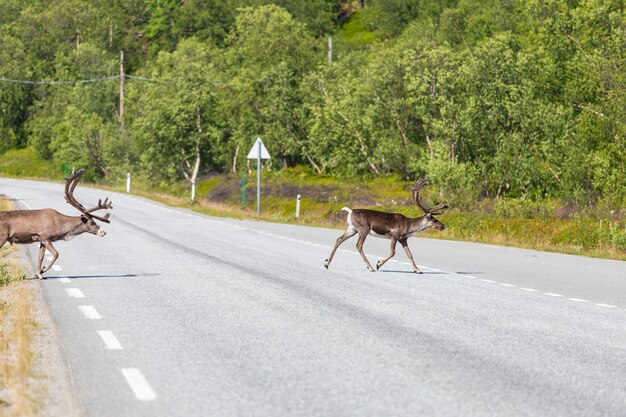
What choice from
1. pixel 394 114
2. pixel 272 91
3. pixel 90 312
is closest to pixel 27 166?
pixel 272 91

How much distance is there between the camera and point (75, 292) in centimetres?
1369

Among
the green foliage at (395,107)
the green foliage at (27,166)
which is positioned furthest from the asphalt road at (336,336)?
the green foliage at (27,166)

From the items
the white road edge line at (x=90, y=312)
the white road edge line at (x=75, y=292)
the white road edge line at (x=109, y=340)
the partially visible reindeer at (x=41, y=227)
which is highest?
the partially visible reindeer at (x=41, y=227)

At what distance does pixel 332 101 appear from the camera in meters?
57.1

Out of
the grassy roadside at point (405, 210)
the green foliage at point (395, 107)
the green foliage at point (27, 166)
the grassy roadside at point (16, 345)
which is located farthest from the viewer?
the green foliage at point (27, 166)

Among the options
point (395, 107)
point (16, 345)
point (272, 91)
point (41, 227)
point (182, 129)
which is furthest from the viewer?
point (182, 129)

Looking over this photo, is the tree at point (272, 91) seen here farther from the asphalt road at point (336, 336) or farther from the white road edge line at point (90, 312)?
the white road edge line at point (90, 312)

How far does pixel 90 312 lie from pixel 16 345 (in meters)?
2.40

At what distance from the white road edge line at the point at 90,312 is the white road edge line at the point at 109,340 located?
1098mm

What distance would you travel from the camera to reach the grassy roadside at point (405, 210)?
26781 millimetres

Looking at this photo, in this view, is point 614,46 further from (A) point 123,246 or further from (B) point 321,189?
(A) point 123,246

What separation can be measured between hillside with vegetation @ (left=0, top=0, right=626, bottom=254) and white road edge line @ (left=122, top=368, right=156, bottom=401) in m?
19.1

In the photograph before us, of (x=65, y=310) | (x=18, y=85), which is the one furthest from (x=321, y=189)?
(x=18, y=85)

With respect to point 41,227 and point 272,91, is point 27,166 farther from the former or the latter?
point 41,227
